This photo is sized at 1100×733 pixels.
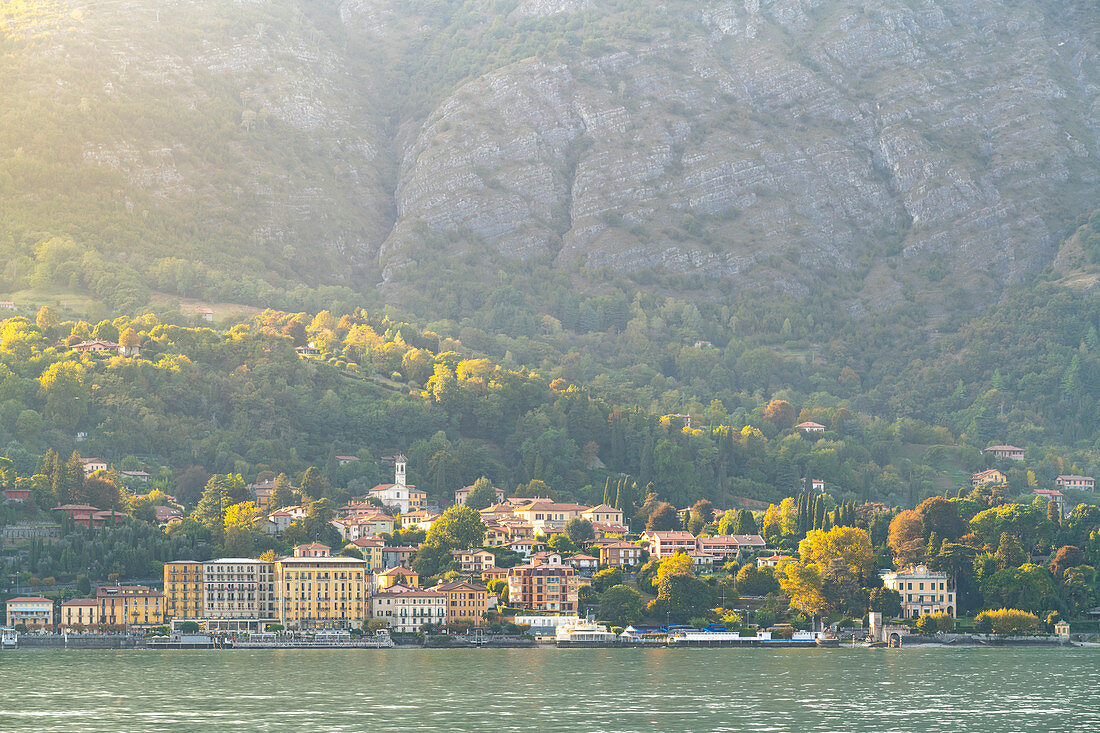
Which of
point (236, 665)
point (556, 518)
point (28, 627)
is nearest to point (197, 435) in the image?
point (556, 518)

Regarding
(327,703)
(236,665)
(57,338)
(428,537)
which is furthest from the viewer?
(57,338)

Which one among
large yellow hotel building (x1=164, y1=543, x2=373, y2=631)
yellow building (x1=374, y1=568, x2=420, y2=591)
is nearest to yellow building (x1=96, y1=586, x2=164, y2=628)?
large yellow hotel building (x1=164, y1=543, x2=373, y2=631)

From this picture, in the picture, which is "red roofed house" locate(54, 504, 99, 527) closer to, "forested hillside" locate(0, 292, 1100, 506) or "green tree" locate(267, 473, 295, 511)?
"green tree" locate(267, 473, 295, 511)

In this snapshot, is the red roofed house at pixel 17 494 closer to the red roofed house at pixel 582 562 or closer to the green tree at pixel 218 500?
the green tree at pixel 218 500

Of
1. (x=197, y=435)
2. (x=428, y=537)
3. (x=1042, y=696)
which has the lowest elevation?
(x=1042, y=696)

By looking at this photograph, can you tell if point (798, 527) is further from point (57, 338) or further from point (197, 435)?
point (57, 338)

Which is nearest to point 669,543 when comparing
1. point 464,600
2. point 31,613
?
point 464,600
